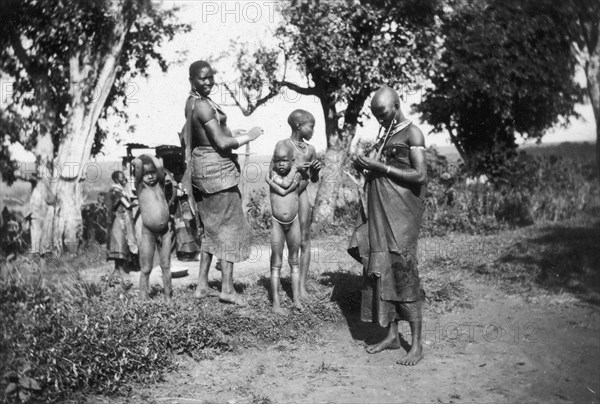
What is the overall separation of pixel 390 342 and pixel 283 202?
1.65 m

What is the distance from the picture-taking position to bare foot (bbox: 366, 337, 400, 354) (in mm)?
4980

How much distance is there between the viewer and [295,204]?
211 inches

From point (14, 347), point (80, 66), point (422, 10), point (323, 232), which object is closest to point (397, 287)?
point (14, 347)

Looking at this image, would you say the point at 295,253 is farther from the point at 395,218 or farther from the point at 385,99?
the point at 385,99

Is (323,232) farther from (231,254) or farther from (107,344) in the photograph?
(107,344)

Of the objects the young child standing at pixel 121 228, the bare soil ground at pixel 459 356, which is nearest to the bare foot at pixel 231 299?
the bare soil ground at pixel 459 356

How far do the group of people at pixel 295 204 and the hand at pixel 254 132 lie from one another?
0.01m

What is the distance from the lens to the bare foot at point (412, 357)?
4.71 metres

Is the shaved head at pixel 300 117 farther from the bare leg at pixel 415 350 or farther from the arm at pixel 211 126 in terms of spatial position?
the bare leg at pixel 415 350

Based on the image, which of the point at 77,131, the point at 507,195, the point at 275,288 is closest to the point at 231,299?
the point at 275,288

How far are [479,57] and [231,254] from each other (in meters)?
9.24

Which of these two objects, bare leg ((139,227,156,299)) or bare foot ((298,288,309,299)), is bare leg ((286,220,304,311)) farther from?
bare leg ((139,227,156,299))

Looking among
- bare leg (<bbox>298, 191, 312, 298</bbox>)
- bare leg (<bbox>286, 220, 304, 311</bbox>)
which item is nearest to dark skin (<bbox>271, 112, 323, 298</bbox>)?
bare leg (<bbox>298, 191, 312, 298</bbox>)

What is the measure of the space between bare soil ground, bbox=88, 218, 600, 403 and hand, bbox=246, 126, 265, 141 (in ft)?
6.77
